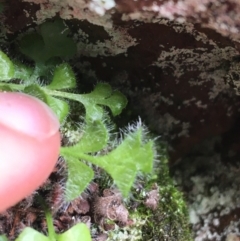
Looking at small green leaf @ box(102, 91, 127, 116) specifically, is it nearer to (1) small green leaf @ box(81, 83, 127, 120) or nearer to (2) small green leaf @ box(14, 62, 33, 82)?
(1) small green leaf @ box(81, 83, 127, 120)

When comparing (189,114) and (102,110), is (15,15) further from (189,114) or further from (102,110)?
(189,114)

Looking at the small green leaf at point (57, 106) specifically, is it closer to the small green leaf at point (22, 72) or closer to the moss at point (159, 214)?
the small green leaf at point (22, 72)

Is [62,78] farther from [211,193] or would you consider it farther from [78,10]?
[211,193]

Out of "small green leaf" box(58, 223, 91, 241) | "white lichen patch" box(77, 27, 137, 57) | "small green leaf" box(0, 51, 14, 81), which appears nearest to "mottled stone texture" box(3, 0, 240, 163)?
"white lichen patch" box(77, 27, 137, 57)

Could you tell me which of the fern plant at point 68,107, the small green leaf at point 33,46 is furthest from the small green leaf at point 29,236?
the small green leaf at point 33,46

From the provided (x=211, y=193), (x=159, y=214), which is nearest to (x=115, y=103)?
(x=159, y=214)

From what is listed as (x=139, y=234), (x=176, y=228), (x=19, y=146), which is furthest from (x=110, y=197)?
(x=19, y=146)
